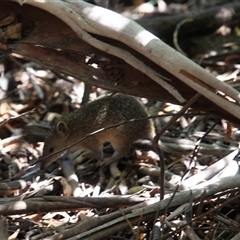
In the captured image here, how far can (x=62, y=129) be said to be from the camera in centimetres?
561

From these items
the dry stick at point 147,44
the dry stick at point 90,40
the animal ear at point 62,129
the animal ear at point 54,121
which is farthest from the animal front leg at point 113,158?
the dry stick at point 147,44

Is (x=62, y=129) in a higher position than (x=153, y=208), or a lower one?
lower

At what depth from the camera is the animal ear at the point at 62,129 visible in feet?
18.1

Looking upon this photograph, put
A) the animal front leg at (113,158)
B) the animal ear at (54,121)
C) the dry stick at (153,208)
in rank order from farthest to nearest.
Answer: the animal ear at (54,121) → the animal front leg at (113,158) → the dry stick at (153,208)

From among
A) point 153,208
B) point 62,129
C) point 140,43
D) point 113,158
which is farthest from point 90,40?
point 62,129

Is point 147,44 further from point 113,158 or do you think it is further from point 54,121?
point 54,121

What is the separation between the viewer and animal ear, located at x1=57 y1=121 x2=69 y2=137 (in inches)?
217

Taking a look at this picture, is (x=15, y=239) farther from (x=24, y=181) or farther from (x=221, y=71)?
(x=221, y=71)

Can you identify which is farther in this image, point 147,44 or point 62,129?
point 62,129

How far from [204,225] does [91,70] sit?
1407mm

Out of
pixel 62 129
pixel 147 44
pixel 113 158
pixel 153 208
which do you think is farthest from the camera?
pixel 62 129

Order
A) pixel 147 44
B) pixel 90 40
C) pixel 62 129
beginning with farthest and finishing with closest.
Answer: pixel 62 129 → pixel 90 40 → pixel 147 44

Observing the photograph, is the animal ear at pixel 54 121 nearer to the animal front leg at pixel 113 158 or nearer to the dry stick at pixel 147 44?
the animal front leg at pixel 113 158

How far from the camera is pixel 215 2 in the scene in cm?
859
